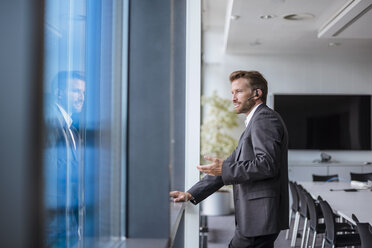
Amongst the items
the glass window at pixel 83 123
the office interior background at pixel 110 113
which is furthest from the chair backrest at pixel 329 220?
the glass window at pixel 83 123

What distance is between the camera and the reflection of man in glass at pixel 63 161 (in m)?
1.17

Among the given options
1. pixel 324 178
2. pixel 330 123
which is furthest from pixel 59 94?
pixel 330 123

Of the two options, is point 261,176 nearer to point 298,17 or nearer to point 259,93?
point 259,93

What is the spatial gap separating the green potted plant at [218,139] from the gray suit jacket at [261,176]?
4.88 meters

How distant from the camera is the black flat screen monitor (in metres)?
8.43

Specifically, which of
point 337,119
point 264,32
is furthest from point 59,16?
point 337,119

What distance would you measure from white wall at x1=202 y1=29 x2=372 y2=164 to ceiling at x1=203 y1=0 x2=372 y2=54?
0.99 feet

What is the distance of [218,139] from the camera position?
25.2 ft

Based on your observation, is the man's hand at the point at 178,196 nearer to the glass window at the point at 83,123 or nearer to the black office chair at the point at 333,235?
the glass window at the point at 83,123

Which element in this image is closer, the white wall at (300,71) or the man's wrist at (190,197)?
the man's wrist at (190,197)

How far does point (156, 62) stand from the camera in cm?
182

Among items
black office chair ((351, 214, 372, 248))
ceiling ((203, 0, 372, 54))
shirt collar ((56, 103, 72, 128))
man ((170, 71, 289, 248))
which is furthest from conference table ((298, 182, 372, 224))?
shirt collar ((56, 103, 72, 128))

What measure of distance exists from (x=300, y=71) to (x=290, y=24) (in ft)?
8.55

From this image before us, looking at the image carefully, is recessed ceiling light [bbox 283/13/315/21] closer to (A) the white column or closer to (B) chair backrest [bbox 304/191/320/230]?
(B) chair backrest [bbox 304/191/320/230]
